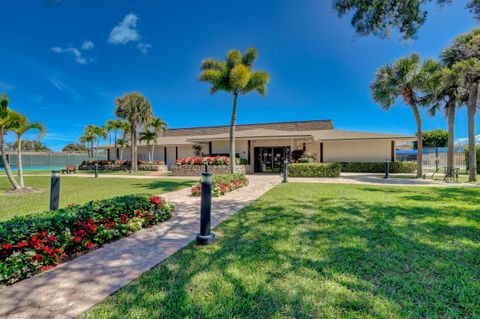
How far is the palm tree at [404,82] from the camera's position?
44.4 feet

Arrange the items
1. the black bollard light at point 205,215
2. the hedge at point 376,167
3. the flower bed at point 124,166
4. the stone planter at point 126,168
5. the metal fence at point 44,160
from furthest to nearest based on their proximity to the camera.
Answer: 1. the metal fence at point 44,160
2. the flower bed at point 124,166
3. the stone planter at point 126,168
4. the hedge at point 376,167
5. the black bollard light at point 205,215

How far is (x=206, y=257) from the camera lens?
10.2 feet

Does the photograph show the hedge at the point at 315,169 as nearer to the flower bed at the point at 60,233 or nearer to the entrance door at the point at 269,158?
the entrance door at the point at 269,158

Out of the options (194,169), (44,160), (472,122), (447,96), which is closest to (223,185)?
(194,169)

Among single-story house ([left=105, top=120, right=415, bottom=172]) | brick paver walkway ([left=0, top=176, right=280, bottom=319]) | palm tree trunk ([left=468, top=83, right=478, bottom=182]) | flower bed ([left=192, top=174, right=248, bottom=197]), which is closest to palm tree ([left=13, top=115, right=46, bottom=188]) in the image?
flower bed ([left=192, top=174, right=248, bottom=197])

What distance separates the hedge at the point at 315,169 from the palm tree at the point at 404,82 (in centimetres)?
540

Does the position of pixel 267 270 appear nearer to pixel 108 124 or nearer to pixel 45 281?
pixel 45 281

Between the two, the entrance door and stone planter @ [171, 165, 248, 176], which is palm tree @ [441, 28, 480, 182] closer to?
the entrance door

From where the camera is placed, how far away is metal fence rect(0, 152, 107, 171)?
31.5m

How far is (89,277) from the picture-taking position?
259 cm

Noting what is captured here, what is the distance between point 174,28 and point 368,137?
1801 cm

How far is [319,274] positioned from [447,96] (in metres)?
17.5

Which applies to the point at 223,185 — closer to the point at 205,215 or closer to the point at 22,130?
the point at 205,215

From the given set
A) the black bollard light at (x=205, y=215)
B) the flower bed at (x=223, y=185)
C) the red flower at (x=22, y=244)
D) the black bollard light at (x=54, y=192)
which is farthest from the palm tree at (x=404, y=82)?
the red flower at (x=22, y=244)
